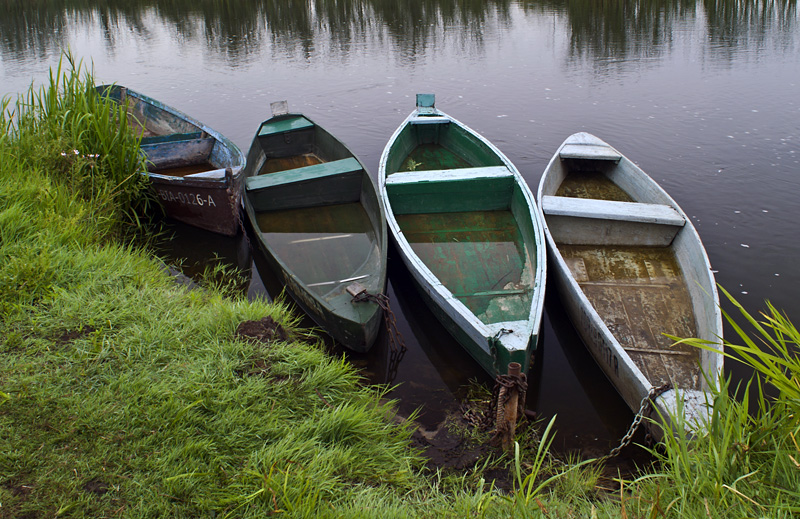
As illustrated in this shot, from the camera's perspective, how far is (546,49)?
1567cm

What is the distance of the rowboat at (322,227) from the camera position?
15.0 ft

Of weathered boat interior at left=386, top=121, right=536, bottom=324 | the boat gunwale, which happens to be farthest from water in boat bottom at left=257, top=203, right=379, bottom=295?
the boat gunwale

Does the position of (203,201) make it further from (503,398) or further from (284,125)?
(503,398)

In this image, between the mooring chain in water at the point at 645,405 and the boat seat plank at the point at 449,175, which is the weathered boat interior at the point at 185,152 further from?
the mooring chain in water at the point at 645,405

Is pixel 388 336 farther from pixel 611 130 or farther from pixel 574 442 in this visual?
pixel 611 130

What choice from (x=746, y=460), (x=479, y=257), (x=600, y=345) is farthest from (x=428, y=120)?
(x=746, y=460)

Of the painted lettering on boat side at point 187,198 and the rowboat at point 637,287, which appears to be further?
the painted lettering on boat side at point 187,198

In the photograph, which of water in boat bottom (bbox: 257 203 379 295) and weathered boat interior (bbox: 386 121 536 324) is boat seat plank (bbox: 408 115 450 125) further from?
water in boat bottom (bbox: 257 203 379 295)

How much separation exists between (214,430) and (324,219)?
375cm

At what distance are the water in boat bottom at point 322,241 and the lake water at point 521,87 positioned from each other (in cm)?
58

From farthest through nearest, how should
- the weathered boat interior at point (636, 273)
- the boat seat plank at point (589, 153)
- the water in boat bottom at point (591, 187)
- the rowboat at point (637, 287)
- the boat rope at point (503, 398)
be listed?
the boat seat plank at point (589, 153), the water in boat bottom at point (591, 187), the weathered boat interior at point (636, 273), the rowboat at point (637, 287), the boat rope at point (503, 398)

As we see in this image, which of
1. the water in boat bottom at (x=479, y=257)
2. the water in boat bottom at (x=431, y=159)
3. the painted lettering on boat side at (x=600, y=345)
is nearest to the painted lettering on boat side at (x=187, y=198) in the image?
the water in boat bottom at (x=479, y=257)

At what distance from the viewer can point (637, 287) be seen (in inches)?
202

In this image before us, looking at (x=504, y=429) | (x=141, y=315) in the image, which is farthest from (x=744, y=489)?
(x=141, y=315)
